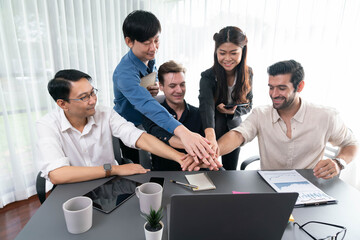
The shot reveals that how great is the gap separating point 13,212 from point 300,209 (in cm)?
267

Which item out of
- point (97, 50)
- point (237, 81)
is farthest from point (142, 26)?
point (97, 50)

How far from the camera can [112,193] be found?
3.66 ft

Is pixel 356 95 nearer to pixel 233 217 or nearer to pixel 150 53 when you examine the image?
pixel 150 53

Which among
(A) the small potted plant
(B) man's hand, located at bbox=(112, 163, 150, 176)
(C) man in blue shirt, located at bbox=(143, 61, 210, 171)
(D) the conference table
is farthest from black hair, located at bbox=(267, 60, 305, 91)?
(A) the small potted plant

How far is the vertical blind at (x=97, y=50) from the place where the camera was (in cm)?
234

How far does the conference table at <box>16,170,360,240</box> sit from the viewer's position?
858 mm

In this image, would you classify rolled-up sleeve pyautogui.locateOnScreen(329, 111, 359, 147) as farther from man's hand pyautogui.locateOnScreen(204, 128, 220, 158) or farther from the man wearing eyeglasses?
the man wearing eyeglasses

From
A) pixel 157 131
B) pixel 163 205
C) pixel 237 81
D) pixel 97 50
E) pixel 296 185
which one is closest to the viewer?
pixel 163 205

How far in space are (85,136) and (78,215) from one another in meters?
0.84

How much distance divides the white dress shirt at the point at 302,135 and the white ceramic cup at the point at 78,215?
112 cm

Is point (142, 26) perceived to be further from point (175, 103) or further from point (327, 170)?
point (327, 170)

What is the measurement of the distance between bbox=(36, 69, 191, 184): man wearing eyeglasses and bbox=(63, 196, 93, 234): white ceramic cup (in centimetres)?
34

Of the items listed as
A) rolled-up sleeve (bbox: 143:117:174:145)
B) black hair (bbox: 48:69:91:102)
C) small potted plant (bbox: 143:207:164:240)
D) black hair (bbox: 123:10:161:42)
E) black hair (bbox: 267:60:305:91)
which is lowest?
rolled-up sleeve (bbox: 143:117:174:145)

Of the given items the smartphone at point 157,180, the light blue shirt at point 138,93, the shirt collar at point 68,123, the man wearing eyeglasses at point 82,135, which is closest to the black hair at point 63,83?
the man wearing eyeglasses at point 82,135
